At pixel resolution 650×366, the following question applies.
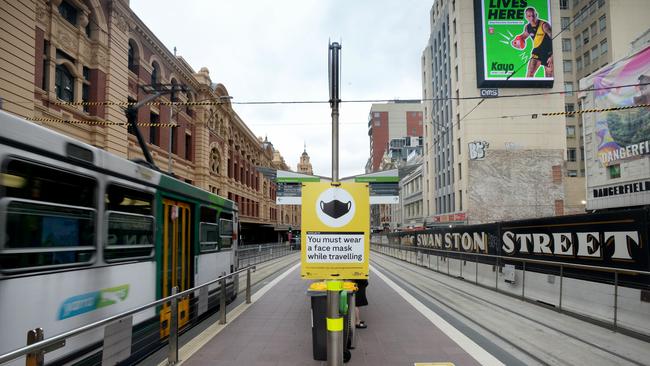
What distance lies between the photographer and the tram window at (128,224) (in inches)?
219

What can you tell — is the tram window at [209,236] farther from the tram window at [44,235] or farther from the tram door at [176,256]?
the tram window at [44,235]

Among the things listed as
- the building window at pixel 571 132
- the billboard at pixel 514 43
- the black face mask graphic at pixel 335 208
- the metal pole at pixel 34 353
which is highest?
the billboard at pixel 514 43

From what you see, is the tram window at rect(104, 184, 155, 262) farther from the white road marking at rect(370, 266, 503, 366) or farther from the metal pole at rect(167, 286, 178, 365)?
the white road marking at rect(370, 266, 503, 366)

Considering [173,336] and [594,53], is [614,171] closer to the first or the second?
[173,336]

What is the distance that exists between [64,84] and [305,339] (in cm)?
1739

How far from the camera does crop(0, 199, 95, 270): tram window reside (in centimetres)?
387

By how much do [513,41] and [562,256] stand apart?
46490mm

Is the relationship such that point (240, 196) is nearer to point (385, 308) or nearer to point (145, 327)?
point (385, 308)

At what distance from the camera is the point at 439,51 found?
2352 inches

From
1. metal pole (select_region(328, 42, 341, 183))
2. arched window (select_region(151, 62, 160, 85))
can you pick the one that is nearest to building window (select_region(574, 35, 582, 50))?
arched window (select_region(151, 62, 160, 85))

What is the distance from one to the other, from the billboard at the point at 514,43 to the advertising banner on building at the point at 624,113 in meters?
20.1

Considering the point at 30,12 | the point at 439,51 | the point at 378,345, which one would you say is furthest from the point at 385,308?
the point at 439,51

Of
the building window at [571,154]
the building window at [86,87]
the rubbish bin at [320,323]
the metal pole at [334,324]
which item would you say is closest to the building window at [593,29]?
the building window at [571,154]

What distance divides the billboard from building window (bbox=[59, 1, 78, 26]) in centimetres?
4077
